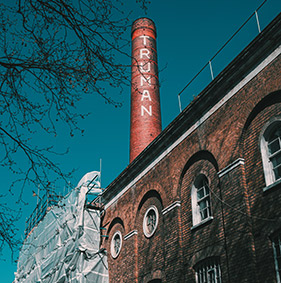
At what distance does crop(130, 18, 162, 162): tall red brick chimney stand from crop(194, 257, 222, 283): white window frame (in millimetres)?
10920

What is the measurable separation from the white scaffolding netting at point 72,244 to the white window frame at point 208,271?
7082 millimetres

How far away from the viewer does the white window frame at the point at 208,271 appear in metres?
11.1

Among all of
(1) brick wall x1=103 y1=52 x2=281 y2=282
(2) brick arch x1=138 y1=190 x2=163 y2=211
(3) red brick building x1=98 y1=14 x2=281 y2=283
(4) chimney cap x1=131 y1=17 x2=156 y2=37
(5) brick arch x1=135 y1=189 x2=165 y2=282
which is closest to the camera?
(1) brick wall x1=103 y1=52 x2=281 y2=282

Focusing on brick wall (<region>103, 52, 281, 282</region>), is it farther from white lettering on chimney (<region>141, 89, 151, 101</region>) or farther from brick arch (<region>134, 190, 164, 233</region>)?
white lettering on chimney (<region>141, 89, 151, 101</region>)

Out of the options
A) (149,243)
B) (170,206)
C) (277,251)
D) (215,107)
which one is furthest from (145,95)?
(277,251)

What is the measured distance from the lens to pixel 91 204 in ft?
66.3

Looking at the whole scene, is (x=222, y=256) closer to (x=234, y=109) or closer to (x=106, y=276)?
(x=234, y=109)

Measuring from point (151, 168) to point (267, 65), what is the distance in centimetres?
665

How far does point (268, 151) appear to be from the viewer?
10.5 meters

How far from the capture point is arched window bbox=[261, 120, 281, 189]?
10.2 metres

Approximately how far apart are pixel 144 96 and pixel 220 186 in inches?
524

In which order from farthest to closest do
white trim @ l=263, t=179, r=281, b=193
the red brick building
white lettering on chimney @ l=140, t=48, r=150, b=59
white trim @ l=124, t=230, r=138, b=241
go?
1. white lettering on chimney @ l=140, t=48, r=150, b=59
2. white trim @ l=124, t=230, r=138, b=241
3. the red brick building
4. white trim @ l=263, t=179, r=281, b=193

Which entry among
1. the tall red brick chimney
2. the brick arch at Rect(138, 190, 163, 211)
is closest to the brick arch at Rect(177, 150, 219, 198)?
the brick arch at Rect(138, 190, 163, 211)

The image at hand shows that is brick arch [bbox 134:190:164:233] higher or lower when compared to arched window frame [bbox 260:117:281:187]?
higher
